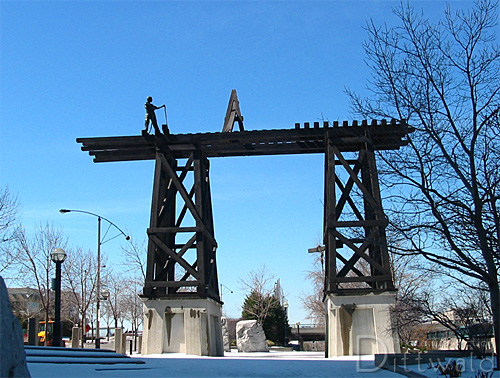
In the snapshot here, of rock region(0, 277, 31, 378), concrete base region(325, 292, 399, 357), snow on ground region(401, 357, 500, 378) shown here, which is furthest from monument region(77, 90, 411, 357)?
rock region(0, 277, 31, 378)

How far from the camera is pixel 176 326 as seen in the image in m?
17.6

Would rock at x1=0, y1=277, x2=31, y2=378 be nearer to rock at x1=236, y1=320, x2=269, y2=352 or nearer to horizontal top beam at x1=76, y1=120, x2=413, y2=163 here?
horizontal top beam at x1=76, y1=120, x2=413, y2=163

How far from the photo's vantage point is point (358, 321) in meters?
16.7

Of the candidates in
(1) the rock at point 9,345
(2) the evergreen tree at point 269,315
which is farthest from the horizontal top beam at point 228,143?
(2) the evergreen tree at point 269,315

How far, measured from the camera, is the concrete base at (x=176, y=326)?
56.6ft

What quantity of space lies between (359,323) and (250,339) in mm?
16048

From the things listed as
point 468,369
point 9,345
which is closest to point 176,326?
point 468,369

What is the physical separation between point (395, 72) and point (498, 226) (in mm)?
3449

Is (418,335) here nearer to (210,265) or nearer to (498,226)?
(210,265)

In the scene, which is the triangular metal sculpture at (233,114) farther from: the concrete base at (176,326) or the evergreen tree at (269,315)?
the evergreen tree at (269,315)

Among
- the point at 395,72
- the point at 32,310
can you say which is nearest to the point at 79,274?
the point at 32,310

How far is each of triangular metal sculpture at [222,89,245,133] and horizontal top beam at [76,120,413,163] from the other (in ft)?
7.69

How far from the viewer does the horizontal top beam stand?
18.7 m

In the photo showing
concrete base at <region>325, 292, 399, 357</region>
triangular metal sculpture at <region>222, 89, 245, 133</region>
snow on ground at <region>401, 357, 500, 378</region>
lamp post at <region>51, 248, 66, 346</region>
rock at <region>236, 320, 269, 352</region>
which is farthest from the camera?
rock at <region>236, 320, 269, 352</region>
